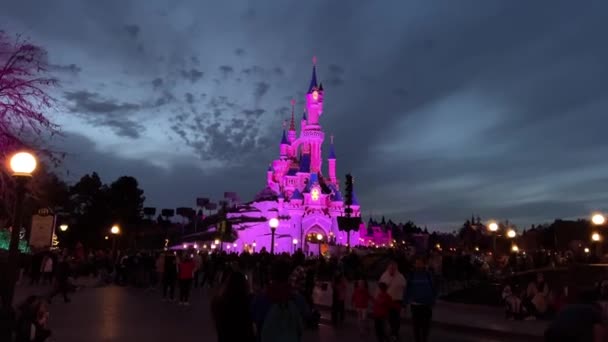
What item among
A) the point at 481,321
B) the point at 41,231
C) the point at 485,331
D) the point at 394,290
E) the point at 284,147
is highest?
the point at 284,147

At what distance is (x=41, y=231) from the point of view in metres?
13.5

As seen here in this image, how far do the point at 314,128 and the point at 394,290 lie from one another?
8708cm

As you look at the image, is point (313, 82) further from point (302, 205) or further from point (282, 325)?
point (282, 325)

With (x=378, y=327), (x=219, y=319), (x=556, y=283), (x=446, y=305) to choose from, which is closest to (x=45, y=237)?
(x=378, y=327)

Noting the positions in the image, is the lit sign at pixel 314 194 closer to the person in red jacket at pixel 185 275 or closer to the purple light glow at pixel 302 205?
the purple light glow at pixel 302 205

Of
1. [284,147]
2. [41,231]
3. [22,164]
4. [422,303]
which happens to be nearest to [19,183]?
[22,164]

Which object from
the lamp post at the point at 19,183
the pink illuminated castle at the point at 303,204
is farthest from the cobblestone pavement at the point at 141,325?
the pink illuminated castle at the point at 303,204

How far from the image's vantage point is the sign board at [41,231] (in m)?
13.3

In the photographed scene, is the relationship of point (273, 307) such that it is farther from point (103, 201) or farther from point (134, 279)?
point (103, 201)

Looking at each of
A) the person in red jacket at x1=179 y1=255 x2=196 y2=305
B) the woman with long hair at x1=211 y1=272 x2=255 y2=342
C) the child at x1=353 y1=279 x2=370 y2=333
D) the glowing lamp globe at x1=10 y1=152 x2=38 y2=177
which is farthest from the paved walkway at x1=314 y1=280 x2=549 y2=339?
the glowing lamp globe at x1=10 y1=152 x2=38 y2=177

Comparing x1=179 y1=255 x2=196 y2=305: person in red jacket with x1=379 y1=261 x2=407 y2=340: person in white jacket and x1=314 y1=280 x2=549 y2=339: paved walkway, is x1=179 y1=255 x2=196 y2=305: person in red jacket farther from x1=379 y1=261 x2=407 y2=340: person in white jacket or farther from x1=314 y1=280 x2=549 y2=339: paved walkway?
x1=379 y1=261 x2=407 y2=340: person in white jacket

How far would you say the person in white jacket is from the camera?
1186cm

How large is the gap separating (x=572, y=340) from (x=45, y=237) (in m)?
12.1

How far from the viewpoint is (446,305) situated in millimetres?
21188
